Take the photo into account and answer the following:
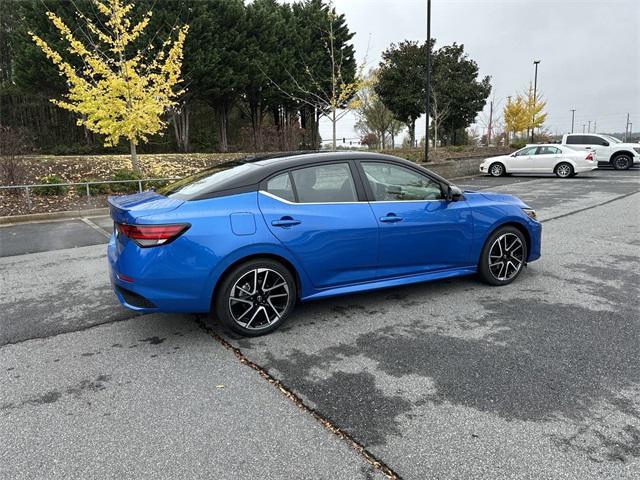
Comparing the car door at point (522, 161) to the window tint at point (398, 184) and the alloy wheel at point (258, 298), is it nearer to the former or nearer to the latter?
the window tint at point (398, 184)

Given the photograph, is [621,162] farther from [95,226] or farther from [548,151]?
[95,226]

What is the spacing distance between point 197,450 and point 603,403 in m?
2.43

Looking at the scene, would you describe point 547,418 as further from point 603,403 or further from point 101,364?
point 101,364

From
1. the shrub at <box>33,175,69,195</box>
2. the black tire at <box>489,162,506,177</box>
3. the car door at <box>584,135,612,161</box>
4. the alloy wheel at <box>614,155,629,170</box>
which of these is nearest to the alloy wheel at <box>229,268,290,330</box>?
the shrub at <box>33,175,69,195</box>

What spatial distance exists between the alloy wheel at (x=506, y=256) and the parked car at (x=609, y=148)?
20541 mm

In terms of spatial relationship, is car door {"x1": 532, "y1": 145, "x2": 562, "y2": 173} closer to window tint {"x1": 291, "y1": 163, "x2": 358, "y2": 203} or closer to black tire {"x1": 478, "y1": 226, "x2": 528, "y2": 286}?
black tire {"x1": 478, "y1": 226, "x2": 528, "y2": 286}

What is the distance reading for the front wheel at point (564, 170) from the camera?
62.8 feet

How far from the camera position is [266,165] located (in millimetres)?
4125

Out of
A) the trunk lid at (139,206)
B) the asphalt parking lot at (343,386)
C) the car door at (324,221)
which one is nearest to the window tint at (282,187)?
the car door at (324,221)

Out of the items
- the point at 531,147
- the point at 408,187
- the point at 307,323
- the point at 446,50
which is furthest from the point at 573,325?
the point at 446,50

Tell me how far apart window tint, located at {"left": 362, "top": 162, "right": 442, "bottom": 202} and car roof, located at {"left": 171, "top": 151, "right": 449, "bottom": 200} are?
0.25ft

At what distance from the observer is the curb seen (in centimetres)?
1042

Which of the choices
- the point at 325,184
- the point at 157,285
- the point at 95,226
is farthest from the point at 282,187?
the point at 95,226

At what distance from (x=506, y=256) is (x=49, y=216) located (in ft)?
33.3
